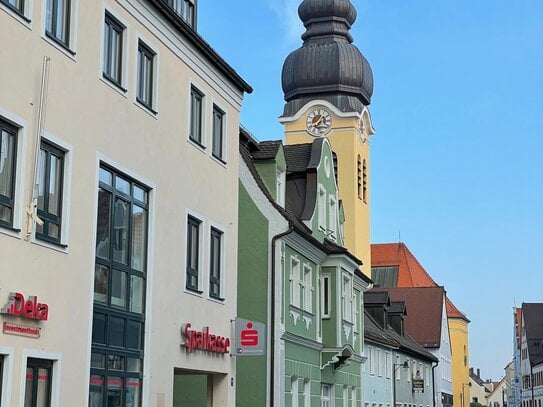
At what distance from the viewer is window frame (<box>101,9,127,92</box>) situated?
1658 cm

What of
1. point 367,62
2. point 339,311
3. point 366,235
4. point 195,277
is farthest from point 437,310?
point 195,277

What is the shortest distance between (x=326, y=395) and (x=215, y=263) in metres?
11.2

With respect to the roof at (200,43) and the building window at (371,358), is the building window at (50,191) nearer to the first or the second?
the roof at (200,43)

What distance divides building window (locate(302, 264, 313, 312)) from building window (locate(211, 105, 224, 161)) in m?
7.39

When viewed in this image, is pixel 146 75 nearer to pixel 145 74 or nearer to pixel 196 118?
pixel 145 74

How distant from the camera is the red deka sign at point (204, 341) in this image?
64.0 feet

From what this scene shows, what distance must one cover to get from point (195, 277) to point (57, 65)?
694 centimetres

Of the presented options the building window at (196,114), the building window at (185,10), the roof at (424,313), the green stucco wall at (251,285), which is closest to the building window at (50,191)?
the building window at (196,114)

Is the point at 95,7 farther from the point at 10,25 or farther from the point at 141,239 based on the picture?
the point at 141,239

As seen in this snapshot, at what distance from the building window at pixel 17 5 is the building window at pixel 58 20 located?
60cm

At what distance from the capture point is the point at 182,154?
1980 cm

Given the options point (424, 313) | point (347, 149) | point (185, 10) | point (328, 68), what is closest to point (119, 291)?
point (185, 10)

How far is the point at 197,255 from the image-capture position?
68.0ft

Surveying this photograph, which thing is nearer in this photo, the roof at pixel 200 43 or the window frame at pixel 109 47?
the window frame at pixel 109 47
